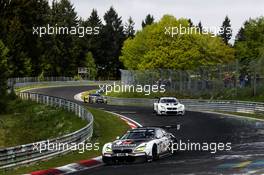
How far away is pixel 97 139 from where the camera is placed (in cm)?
2747

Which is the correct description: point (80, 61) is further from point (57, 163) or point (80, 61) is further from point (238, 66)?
point (57, 163)

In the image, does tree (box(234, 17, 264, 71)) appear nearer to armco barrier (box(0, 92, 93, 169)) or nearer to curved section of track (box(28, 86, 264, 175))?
curved section of track (box(28, 86, 264, 175))

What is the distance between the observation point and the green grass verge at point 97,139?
60.2 ft

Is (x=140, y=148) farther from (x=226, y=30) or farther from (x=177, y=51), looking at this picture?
(x=226, y=30)

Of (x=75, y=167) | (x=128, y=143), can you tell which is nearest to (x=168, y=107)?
(x=128, y=143)

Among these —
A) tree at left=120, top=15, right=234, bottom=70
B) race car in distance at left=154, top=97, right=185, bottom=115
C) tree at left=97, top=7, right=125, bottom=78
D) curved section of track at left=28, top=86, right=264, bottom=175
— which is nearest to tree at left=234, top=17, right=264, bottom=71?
tree at left=120, top=15, right=234, bottom=70

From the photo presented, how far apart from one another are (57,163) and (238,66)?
3590 centimetres

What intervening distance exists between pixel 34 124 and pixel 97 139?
17701mm

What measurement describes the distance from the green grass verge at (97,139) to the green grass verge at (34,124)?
1.82m

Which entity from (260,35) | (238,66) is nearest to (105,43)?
(260,35)

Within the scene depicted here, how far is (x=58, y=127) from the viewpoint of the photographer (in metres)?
39.0

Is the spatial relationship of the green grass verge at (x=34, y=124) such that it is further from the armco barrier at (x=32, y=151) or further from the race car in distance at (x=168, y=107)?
the armco barrier at (x=32, y=151)

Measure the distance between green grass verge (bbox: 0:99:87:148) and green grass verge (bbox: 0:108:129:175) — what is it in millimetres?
1820

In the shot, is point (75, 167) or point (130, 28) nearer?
point (75, 167)
